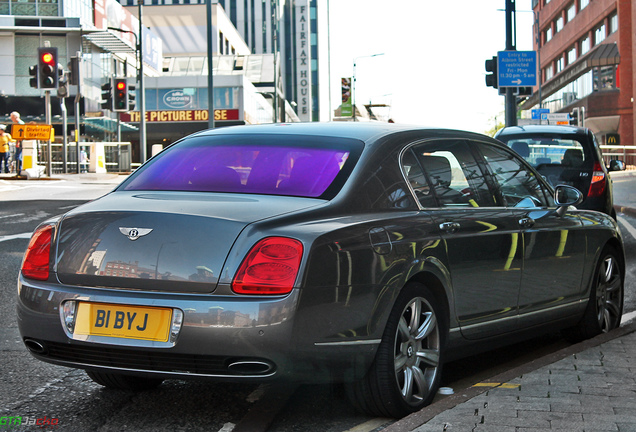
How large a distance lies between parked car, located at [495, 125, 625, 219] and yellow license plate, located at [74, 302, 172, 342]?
7.61 meters

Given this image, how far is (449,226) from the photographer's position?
4539mm

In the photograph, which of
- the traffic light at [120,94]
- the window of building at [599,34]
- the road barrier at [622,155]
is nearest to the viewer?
the traffic light at [120,94]

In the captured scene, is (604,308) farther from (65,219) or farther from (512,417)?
(65,219)

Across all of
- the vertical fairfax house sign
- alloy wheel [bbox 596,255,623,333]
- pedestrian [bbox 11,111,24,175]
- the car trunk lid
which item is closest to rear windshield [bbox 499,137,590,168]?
alloy wheel [bbox 596,255,623,333]

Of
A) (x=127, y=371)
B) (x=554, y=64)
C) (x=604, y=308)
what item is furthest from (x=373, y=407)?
(x=554, y=64)

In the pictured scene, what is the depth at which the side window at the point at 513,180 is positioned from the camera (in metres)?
5.30

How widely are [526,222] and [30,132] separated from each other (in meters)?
26.1

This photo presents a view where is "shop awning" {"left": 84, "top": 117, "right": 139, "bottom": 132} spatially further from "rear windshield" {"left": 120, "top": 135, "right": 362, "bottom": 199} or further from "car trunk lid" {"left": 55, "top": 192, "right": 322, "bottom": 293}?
"car trunk lid" {"left": 55, "top": 192, "right": 322, "bottom": 293}

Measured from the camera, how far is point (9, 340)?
5859mm

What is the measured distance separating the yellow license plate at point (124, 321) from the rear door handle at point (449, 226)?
154 centimetres

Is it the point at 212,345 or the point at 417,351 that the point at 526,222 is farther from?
the point at 212,345

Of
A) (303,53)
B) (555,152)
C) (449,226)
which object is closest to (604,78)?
(555,152)

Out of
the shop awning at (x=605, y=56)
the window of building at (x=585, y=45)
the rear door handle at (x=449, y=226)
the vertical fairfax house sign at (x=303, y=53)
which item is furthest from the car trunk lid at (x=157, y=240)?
the vertical fairfax house sign at (x=303, y=53)

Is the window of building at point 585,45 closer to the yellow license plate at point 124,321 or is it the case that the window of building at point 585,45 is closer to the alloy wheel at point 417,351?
the alloy wheel at point 417,351
